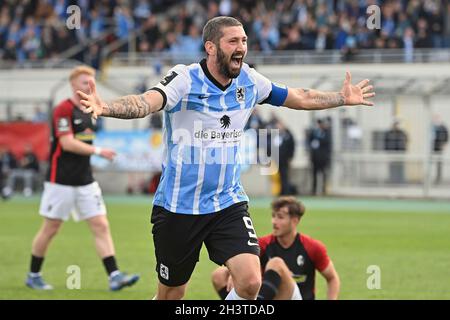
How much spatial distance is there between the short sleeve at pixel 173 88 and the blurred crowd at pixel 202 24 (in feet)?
74.5

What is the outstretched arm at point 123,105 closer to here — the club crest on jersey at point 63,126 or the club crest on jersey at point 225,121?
the club crest on jersey at point 225,121

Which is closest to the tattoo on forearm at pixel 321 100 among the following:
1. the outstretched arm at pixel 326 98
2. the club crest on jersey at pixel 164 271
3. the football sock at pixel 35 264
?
the outstretched arm at pixel 326 98

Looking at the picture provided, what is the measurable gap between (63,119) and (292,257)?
11.5 ft

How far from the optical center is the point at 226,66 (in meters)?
7.58

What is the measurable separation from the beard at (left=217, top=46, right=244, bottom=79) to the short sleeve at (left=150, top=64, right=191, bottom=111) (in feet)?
0.88

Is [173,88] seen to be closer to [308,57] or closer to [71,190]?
[71,190]

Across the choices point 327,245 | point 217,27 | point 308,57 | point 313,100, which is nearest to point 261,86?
point 313,100

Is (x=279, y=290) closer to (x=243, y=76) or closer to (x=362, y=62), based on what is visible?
(x=243, y=76)

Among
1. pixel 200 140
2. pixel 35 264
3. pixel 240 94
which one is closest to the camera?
pixel 200 140

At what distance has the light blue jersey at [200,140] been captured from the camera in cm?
764

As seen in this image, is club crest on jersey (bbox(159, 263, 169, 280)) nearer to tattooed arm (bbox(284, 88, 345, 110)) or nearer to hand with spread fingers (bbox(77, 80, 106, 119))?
hand with spread fingers (bbox(77, 80, 106, 119))

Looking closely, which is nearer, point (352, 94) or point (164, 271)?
point (164, 271)

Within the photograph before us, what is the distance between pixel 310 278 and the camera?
959cm
